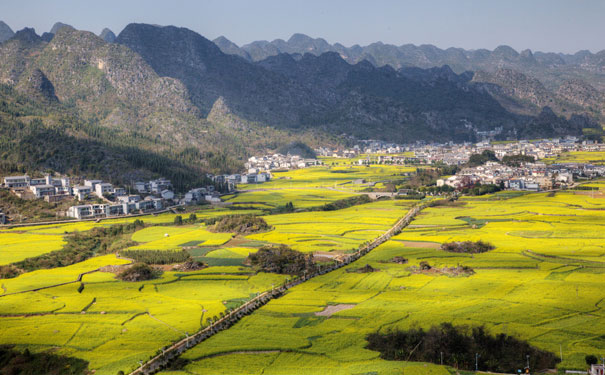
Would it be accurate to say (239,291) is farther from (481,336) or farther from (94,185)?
→ (94,185)

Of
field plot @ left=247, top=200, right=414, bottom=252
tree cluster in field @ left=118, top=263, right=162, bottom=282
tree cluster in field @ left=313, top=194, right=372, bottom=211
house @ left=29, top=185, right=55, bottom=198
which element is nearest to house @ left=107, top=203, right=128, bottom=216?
house @ left=29, top=185, right=55, bottom=198

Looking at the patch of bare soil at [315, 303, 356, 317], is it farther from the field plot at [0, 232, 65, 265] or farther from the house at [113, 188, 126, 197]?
the house at [113, 188, 126, 197]

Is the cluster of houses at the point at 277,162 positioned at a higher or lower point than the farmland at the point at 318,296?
higher

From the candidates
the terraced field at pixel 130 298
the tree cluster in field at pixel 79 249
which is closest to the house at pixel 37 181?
the terraced field at pixel 130 298

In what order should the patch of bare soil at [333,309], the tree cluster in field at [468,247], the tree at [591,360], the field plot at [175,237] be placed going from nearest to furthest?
1. the tree at [591,360]
2. the patch of bare soil at [333,309]
3. the tree cluster in field at [468,247]
4. the field plot at [175,237]

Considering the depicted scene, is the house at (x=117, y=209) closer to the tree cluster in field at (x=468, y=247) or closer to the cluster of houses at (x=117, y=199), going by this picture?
the cluster of houses at (x=117, y=199)

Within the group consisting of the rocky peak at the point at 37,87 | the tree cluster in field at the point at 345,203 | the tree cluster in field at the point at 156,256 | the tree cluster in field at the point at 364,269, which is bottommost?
the tree cluster in field at the point at 364,269
